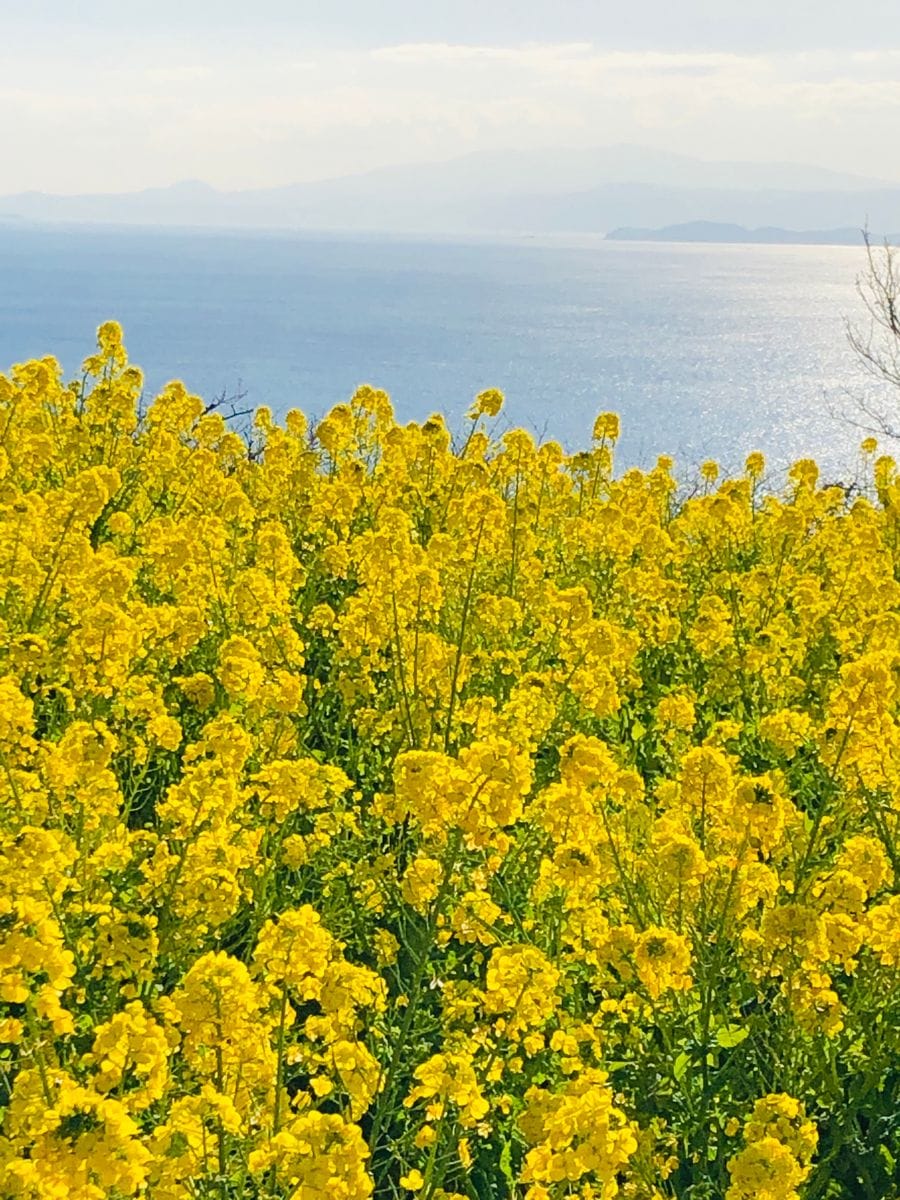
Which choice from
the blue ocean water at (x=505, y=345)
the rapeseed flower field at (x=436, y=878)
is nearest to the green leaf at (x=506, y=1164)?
the rapeseed flower field at (x=436, y=878)

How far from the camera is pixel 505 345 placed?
251 ft

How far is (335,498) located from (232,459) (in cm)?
167

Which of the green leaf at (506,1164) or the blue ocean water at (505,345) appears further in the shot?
the blue ocean water at (505,345)

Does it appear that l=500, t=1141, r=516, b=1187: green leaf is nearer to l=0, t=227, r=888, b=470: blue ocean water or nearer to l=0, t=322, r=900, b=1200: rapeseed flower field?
l=0, t=322, r=900, b=1200: rapeseed flower field

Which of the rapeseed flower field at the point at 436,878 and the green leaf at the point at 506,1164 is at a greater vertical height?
the rapeseed flower field at the point at 436,878

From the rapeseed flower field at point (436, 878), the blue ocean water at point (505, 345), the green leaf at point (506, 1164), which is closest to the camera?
the rapeseed flower field at point (436, 878)

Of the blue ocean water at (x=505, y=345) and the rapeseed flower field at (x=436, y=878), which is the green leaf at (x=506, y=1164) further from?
the blue ocean water at (x=505, y=345)

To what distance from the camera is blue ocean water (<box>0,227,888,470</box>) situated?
49219 mm

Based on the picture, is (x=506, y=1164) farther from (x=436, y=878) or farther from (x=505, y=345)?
(x=505, y=345)

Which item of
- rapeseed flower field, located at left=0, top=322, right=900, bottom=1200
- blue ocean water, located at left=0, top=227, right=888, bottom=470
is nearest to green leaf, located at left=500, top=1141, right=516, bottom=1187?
rapeseed flower field, located at left=0, top=322, right=900, bottom=1200

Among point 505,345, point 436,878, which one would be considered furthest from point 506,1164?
point 505,345

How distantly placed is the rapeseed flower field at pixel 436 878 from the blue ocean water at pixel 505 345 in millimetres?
5330

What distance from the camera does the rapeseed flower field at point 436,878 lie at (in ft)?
7.21

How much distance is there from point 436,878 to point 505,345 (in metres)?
75.4
